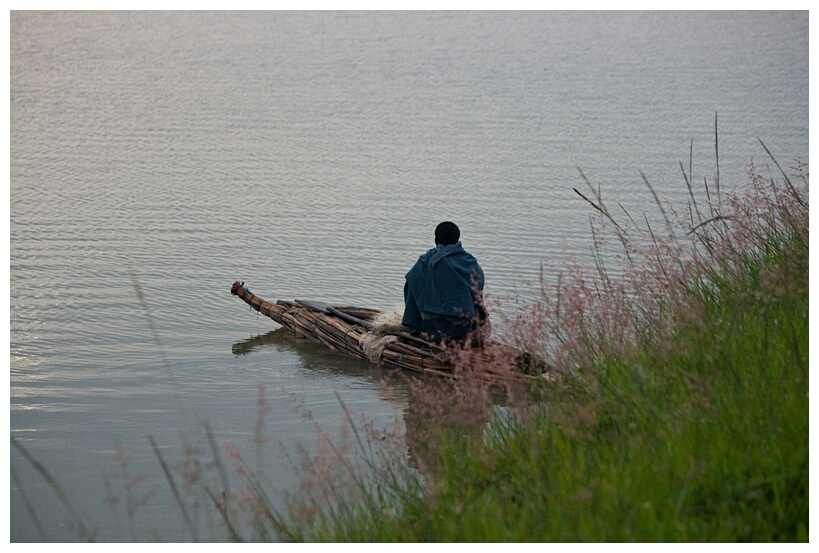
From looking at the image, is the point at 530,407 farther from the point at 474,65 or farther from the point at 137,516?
the point at 474,65

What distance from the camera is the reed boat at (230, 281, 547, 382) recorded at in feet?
26.0

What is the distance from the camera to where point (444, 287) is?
7.79 meters

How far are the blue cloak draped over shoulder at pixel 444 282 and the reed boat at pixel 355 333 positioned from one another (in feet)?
0.99

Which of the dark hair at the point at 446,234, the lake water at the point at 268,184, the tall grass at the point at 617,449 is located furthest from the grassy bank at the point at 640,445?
the dark hair at the point at 446,234

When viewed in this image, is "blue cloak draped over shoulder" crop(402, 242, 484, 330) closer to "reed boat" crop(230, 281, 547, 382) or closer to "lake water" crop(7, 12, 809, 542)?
"reed boat" crop(230, 281, 547, 382)

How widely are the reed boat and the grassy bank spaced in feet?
7.73

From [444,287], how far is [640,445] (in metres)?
4.26

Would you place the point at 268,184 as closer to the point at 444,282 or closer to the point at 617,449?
the point at 444,282

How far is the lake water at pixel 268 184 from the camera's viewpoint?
7469mm

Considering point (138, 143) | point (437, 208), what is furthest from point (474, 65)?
point (437, 208)

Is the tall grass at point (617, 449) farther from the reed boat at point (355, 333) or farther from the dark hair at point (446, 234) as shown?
the dark hair at point (446, 234)

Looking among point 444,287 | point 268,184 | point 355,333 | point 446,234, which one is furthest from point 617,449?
point 268,184

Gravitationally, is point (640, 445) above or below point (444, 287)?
below
